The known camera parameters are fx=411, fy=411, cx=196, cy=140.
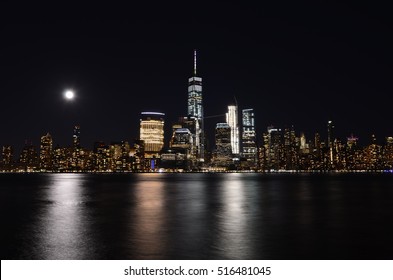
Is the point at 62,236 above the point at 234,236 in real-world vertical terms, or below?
above

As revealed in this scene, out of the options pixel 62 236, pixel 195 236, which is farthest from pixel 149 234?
pixel 62 236

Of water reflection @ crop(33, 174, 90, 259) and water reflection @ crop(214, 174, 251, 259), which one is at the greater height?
water reflection @ crop(33, 174, 90, 259)

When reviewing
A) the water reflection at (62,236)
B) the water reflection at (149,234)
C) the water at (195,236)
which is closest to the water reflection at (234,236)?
the water at (195,236)

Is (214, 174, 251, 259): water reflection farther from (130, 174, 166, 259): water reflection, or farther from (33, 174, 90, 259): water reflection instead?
(33, 174, 90, 259): water reflection

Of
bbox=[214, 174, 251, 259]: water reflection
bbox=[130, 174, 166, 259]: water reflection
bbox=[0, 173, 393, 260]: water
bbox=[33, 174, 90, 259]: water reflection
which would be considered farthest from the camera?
bbox=[130, 174, 166, 259]: water reflection

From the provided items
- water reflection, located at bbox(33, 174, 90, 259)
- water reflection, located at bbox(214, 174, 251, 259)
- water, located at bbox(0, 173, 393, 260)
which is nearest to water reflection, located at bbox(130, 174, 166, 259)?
water, located at bbox(0, 173, 393, 260)

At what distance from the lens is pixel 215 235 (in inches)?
998

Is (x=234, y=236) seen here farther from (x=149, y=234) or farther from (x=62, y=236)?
(x=62, y=236)

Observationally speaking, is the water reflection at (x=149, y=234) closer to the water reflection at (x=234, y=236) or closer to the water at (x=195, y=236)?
the water at (x=195, y=236)

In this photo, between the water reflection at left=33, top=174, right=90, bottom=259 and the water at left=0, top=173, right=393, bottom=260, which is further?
the water at left=0, top=173, right=393, bottom=260

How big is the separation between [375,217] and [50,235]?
27.6 m

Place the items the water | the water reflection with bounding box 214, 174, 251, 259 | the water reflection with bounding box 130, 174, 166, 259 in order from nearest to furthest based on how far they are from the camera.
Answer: the water, the water reflection with bounding box 214, 174, 251, 259, the water reflection with bounding box 130, 174, 166, 259
